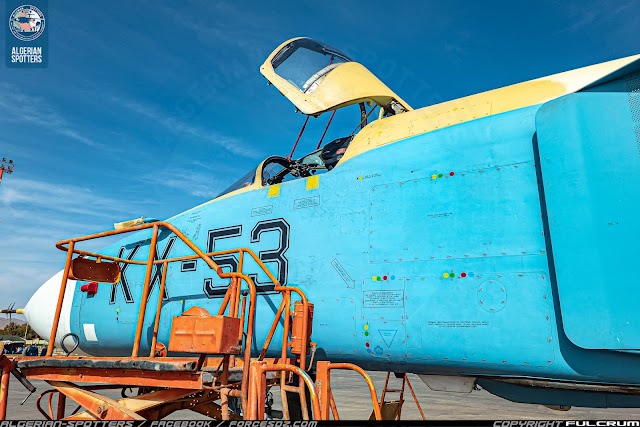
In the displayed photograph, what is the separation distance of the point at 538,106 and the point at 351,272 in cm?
210

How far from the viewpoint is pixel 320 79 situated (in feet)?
18.8

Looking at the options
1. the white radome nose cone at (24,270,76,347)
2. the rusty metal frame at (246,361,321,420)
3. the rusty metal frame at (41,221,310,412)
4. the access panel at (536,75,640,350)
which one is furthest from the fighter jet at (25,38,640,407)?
the white radome nose cone at (24,270,76,347)

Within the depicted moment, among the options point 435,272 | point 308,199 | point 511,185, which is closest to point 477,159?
point 511,185

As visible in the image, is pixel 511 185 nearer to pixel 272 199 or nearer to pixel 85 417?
pixel 272 199

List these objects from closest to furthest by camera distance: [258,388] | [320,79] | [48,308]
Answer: [258,388] < [320,79] < [48,308]

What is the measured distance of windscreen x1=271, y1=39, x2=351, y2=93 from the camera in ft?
19.0

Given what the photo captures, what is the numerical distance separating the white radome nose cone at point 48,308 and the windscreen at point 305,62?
4.29 metres

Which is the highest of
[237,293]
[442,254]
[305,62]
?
[305,62]

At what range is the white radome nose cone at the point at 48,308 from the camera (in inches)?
263

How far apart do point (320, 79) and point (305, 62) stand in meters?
0.37

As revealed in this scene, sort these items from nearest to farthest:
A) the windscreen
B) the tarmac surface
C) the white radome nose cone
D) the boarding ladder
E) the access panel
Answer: the access panel, the boarding ladder, the windscreen, the white radome nose cone, the tarmac surface

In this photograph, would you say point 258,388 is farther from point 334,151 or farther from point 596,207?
point 334,151

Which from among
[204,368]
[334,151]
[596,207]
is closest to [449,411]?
[334,151]

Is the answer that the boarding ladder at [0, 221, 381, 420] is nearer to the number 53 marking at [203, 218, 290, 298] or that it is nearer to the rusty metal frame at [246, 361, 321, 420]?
the rusty metal frame at [246, 361, 321, 420]
